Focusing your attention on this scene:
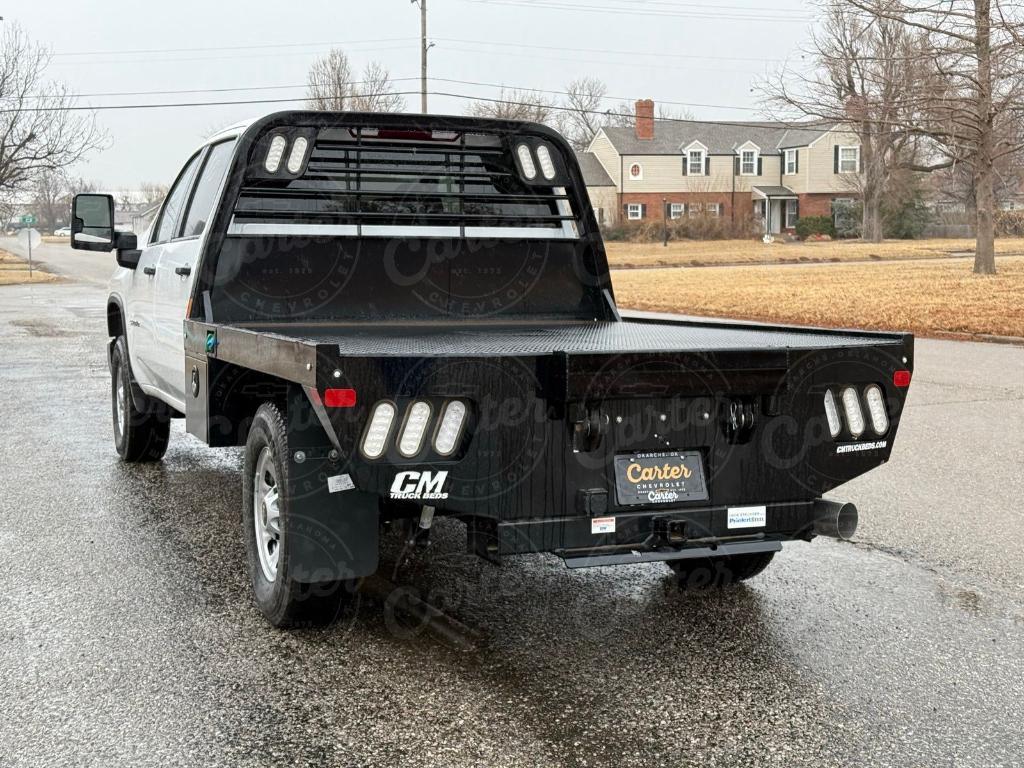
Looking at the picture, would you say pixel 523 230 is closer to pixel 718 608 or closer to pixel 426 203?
pixel 426 203

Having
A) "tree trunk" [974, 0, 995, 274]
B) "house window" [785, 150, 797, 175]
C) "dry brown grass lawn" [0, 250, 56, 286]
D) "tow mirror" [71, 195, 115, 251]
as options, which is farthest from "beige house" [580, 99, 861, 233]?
"tow mirror" [71, 195, 115, 251]

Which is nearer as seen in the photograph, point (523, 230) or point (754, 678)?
point (754, 678)

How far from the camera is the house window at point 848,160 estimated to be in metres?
67.1

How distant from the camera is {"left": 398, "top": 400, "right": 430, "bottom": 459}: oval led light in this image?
3828 mm

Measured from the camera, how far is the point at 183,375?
19.5ft

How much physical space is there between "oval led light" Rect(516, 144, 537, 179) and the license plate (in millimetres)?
2423

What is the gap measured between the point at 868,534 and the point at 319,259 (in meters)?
3.15

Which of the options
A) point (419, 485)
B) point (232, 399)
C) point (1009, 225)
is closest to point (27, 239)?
point (232, 399)

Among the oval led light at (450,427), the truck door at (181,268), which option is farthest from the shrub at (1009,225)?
the oval led light at (450,427)

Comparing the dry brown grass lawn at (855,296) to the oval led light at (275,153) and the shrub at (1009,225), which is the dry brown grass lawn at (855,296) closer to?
the oval led light at (275,153)

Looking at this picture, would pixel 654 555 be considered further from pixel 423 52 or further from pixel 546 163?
pixel 423 52

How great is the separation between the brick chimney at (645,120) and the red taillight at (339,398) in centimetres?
6705

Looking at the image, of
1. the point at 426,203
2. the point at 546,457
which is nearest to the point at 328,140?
the point at 426,203

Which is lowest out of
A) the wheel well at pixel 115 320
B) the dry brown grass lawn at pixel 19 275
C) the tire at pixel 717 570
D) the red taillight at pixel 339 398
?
the tire at pixel 717 570
